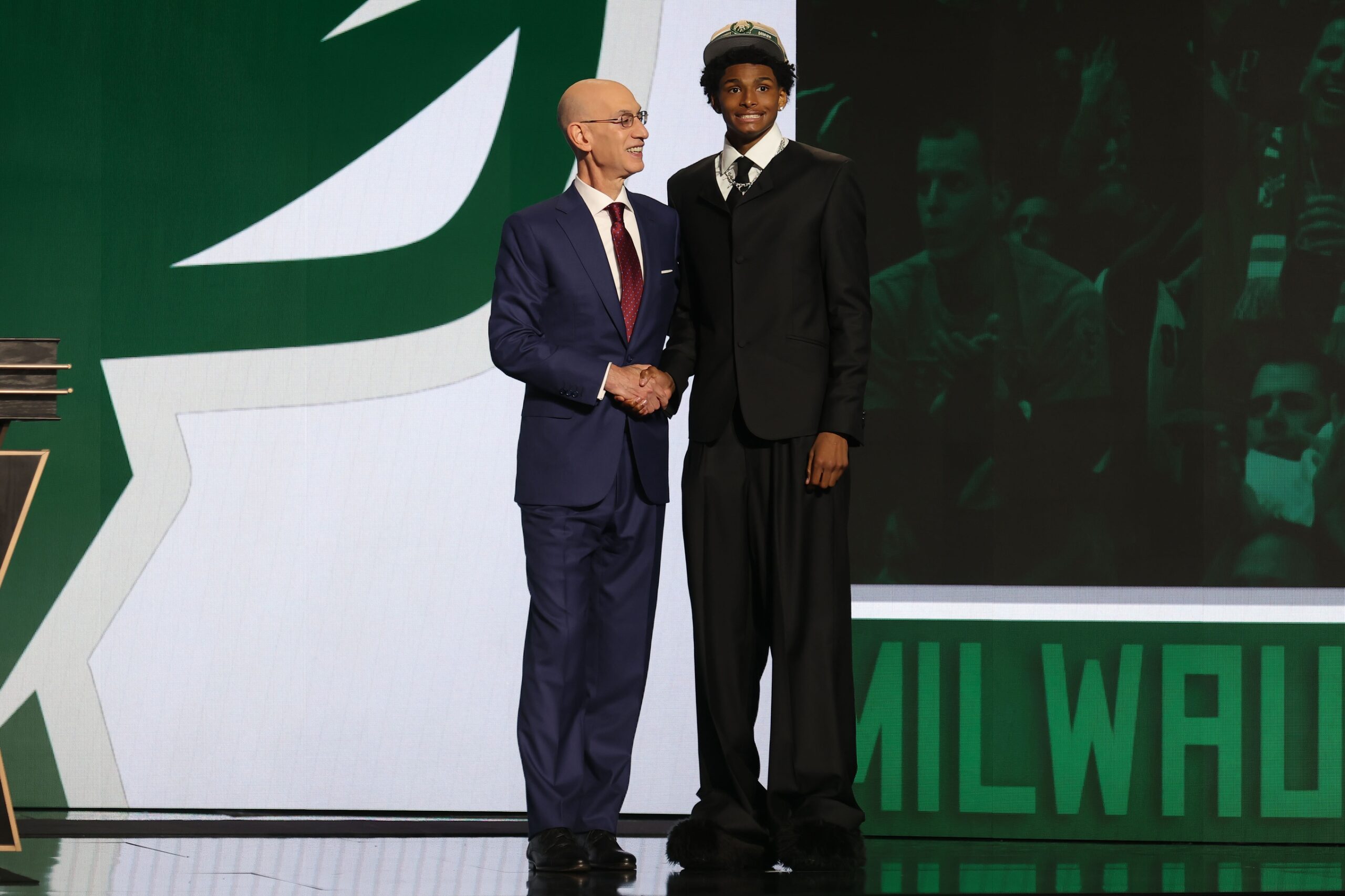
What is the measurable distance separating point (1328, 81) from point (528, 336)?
224 centimetres

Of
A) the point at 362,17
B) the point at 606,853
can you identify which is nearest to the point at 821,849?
the point at 606,853

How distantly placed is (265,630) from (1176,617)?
2.41 meters

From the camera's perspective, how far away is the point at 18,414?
128 inches

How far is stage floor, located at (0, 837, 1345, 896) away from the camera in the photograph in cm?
299

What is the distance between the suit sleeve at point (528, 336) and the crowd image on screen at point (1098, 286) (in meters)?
1.12

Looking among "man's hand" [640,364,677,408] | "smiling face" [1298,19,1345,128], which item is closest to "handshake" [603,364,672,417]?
"man's hand" [640,364,677,408]

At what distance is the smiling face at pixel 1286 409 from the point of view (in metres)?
3.86

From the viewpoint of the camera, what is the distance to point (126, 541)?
4.16 meters

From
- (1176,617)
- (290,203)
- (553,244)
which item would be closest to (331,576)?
(290,203)

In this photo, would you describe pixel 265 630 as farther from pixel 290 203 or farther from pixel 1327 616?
pixel 1327 616

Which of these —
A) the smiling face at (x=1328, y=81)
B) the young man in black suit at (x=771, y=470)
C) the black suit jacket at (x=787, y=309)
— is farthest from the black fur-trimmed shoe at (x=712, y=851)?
the smiling face at (x=1328, y=81)

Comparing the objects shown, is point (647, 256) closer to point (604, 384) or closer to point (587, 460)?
point (604, 384)

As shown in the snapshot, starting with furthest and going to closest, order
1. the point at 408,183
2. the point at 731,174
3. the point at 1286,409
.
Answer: the point at 408,183
the point at 1286,409
the point at 731,174

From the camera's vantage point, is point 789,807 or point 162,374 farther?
point 162,374
